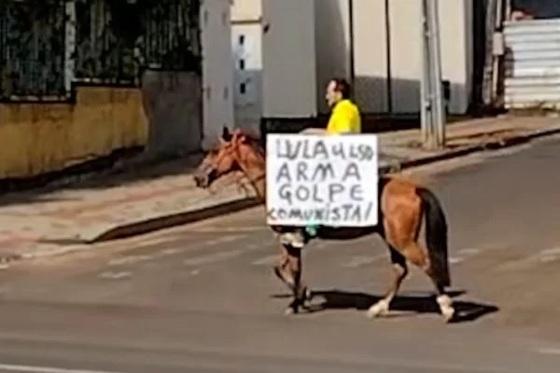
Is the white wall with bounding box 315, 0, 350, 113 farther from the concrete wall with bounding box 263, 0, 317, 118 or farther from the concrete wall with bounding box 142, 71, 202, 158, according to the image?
the concrete wall with bounding box 142, 71, 202, 158

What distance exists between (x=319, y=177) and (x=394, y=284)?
3.81ft

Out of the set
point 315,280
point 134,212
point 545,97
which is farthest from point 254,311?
point 545,97

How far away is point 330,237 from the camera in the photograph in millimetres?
15539

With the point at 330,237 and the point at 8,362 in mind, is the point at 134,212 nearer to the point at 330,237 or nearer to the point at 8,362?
the point at 330,237

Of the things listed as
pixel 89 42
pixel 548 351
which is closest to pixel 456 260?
pixel 548 351

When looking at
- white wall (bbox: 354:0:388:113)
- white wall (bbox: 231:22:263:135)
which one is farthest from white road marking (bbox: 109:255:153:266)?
white wall (bbox: 354:0:388:113)

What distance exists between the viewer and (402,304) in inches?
610

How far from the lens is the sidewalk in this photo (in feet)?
67.9

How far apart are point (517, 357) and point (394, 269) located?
233 cm

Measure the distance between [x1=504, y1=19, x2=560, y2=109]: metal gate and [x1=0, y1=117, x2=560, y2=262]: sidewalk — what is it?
482 inches

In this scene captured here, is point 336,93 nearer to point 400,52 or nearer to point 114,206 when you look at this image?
point 114,206

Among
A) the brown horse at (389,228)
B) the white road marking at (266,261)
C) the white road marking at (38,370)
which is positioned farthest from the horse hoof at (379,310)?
the white road marking at (266,261)

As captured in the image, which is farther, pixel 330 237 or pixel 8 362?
pixel 330 237

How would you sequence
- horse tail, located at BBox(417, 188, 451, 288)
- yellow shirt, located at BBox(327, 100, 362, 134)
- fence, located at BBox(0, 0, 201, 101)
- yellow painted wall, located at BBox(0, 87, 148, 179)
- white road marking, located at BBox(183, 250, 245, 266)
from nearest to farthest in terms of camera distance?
horse tail, located at BBox(417, 188, 451, 288), yellow shirt, located at BBox(327, 100, 362, 134), white road marking, located at BBox(183, 250, 245, 266), yellow painted wall, located at BBox(0, 87, 148, 179), fence, located at BBox(0, 0, 201, 101)
